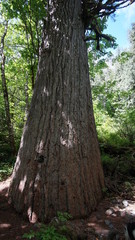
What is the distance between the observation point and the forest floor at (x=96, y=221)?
195cm

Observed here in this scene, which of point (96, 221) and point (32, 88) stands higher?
point (32, 88)

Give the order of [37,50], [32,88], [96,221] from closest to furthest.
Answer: [96,221] < [37,50] < [32,88]

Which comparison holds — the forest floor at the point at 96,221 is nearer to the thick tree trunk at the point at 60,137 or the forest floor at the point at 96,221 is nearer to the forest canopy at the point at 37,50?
the thick tree trunk at the point at 60,137

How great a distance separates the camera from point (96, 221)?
88.9 inches

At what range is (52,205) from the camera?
7.28 ft

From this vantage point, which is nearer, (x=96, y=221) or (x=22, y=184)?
(x=96, y=221)

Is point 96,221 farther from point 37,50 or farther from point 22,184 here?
point 37,50

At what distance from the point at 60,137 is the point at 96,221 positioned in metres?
1.47

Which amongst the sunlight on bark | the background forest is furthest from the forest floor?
the background forest

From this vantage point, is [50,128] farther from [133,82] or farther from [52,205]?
[133,82]

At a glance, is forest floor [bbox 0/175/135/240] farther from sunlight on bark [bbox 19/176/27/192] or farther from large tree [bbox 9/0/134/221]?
sunlight on bark [bbox 19/176/27/192]

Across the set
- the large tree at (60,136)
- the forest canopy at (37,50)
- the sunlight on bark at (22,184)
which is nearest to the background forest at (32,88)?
the forest canopy at (37,50)

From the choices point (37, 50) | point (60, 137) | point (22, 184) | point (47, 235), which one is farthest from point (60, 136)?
point (37, 50)

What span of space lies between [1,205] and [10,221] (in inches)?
21.9
